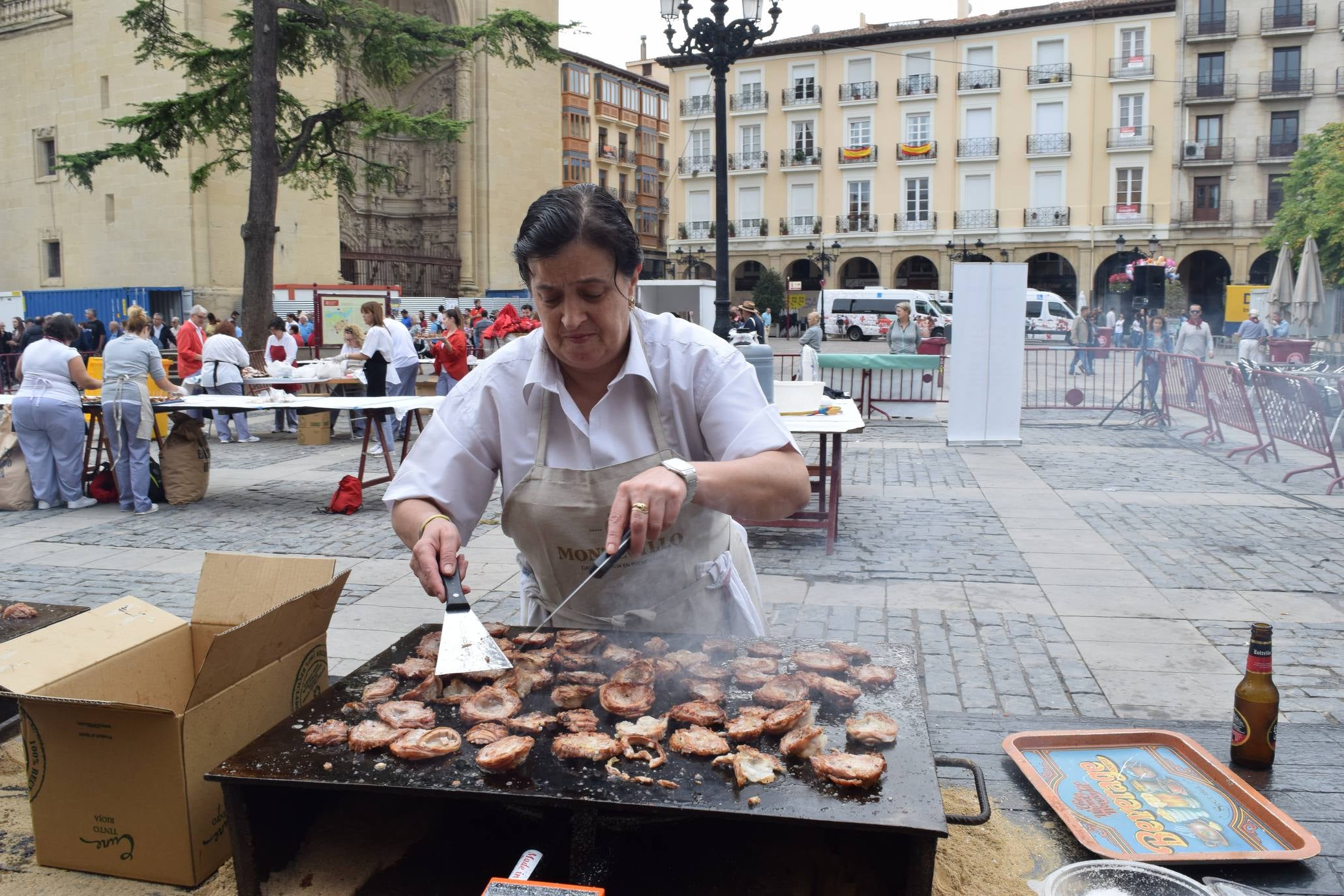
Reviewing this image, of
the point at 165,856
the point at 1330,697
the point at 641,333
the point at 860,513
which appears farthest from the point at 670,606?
the point at 860,513

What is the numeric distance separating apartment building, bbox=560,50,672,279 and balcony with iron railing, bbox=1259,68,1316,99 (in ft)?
102

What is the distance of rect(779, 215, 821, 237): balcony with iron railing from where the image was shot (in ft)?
173

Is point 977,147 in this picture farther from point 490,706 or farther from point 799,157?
point 490,706

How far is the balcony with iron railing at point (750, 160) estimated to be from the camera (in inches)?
2101

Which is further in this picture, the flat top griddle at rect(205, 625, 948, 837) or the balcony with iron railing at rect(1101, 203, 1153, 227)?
the balcony with iron railing at rect(1101, 203, 1153, 227)

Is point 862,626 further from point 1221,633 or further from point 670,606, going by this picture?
point 670,606

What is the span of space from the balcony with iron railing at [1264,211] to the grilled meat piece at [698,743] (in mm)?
53361

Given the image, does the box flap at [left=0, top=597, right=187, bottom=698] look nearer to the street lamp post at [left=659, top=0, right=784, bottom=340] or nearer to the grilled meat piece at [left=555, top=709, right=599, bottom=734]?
the grilled meat piece at [left=555, top=709, right=599, bottom=734]

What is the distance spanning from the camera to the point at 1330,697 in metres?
4.12

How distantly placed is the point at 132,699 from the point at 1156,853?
111 inches

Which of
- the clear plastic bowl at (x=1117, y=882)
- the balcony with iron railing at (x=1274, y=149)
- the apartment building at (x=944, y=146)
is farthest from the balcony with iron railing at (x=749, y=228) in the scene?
the clear plastic bowl at (x=1117, y=882)

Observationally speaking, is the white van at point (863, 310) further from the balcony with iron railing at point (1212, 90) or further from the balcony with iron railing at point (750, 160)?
the balcony with iron railing at point (1212, 90)

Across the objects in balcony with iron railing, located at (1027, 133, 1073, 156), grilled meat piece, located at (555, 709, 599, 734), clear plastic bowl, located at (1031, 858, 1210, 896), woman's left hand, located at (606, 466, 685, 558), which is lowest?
clear plastic bowl, located at (1031, 858, 1210, 896)

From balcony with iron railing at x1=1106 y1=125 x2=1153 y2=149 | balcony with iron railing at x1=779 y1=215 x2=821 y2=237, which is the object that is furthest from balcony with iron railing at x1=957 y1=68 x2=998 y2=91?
balcony with iron railing at x1=779 y1=215 x2=821 y2=237
